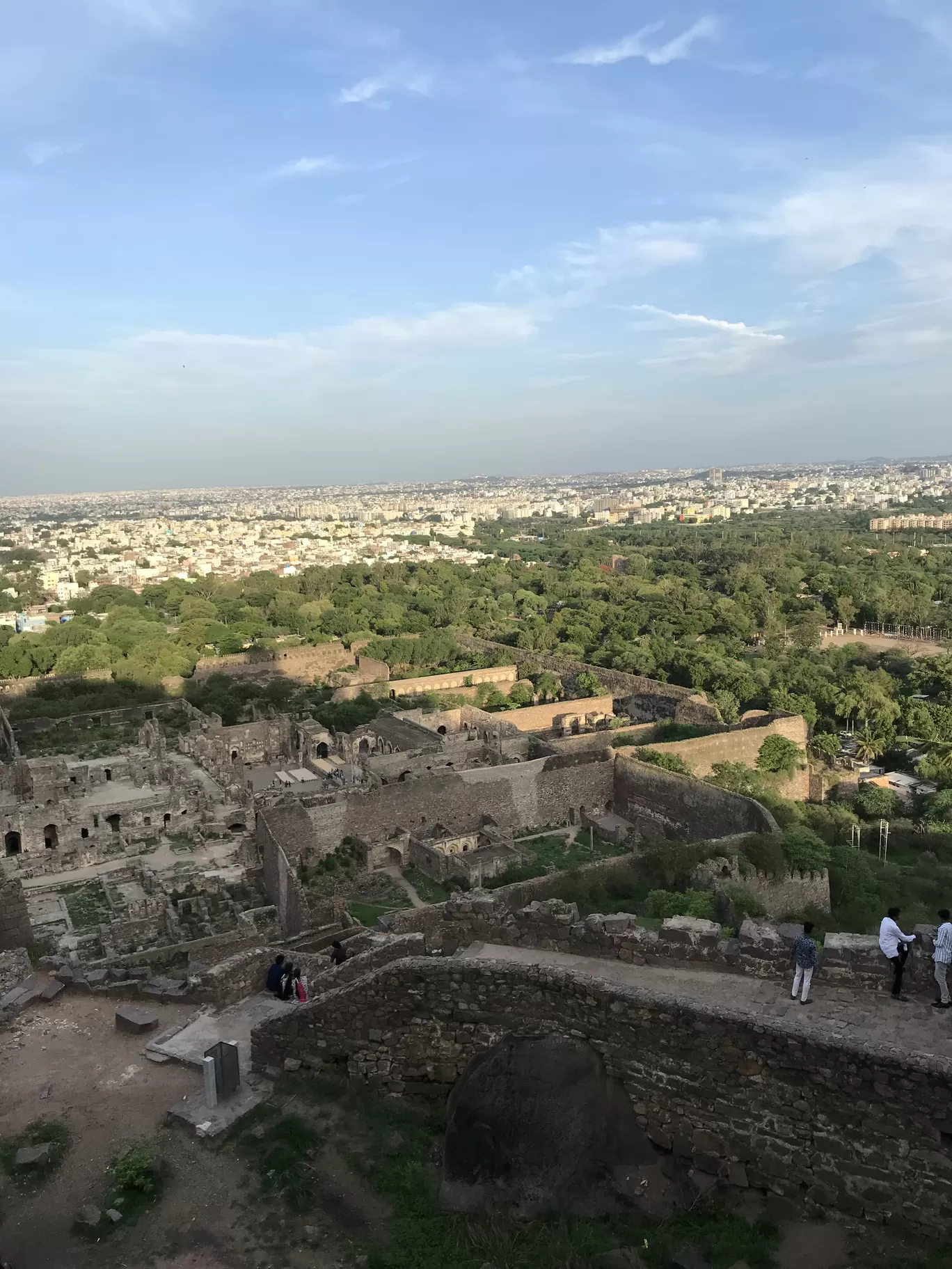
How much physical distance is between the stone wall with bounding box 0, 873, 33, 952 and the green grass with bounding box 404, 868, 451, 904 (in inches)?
270

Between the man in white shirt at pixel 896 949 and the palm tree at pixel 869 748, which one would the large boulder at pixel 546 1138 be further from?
the palm tree at pixel 869 748

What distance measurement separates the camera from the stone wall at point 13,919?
11977 mm

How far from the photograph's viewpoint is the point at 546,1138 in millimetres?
6043

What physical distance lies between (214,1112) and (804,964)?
4326 mm

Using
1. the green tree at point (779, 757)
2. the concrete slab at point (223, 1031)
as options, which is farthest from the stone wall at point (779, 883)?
the concrete slab at point (223, 1031)

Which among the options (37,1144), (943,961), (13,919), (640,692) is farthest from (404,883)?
(640,692)

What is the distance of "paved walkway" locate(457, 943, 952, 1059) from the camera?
5723 millimetres

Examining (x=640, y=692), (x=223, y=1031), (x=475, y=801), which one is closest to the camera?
(x=223, y=1031)

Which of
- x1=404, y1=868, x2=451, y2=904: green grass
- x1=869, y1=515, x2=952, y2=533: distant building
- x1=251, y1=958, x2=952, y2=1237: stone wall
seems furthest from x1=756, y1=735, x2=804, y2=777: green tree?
x1=869, y1=515, x2=952, y2=533: distant building

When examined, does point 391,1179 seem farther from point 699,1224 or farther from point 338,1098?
point 699,1224

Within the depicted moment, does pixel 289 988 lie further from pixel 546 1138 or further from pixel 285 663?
pixel 285 663

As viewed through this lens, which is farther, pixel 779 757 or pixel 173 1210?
pixel 779 757

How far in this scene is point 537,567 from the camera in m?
77.1

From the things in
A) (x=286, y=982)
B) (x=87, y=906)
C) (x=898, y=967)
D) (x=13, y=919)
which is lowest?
(x=87, y=906)
